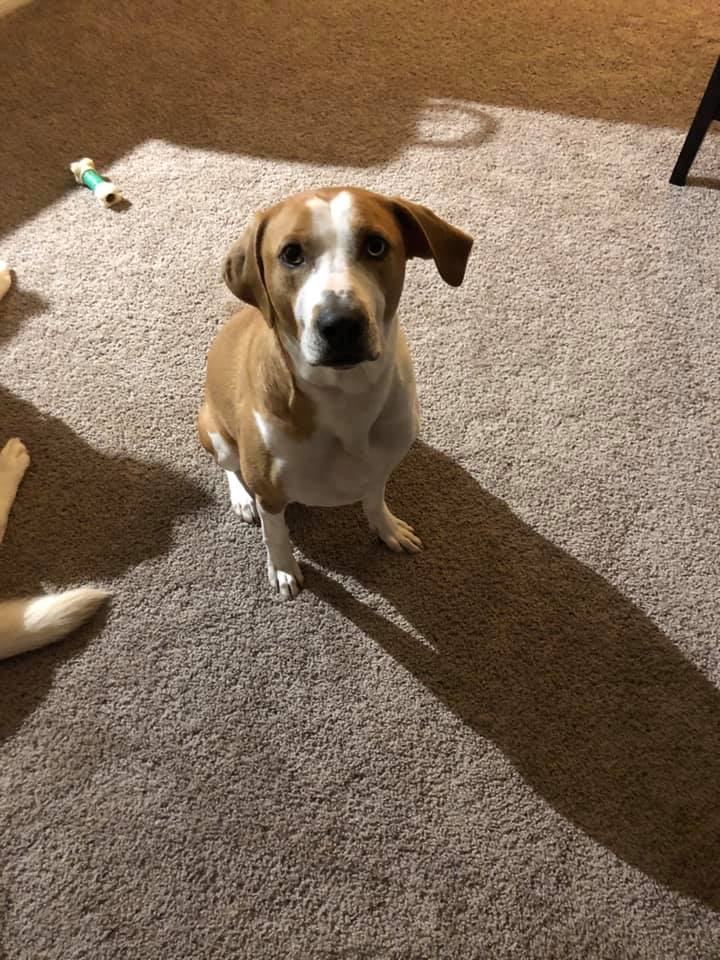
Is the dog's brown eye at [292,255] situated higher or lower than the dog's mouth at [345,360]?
higher

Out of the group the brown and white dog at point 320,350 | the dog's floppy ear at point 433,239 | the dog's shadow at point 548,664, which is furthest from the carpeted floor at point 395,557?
the dog's floppy ear at point 433,239

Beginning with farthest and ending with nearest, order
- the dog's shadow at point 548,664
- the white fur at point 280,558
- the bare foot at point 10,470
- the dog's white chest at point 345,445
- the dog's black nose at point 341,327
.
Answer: the bare foot at point 10,470
the white fur at point 280,558
the dog's shadow at point 548,664
the dog's white chest at point 345,445
the dog's black nose at point 341,327

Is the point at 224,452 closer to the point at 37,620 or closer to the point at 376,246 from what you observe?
the point at 37,620

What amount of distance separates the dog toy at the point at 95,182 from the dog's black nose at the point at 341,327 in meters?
1.52

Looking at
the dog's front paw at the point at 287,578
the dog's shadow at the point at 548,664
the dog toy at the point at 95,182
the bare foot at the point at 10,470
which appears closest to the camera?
the dog's shadow at the point at 548,664

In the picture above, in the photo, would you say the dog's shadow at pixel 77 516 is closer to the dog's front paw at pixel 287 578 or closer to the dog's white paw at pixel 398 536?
the dog's front paw at pixel 287 578

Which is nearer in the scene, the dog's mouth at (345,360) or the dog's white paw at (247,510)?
the dog's mouth at (345,360)

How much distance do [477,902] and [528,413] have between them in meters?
1.03

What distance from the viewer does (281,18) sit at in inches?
108

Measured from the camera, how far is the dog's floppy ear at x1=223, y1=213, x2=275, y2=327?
1.14 meters

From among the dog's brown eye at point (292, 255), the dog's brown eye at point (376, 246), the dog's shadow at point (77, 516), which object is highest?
the dog's brown eye at point (376, 246)

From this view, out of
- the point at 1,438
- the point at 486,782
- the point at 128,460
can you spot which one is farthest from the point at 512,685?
the point at 1,438

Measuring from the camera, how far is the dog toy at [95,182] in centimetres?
227

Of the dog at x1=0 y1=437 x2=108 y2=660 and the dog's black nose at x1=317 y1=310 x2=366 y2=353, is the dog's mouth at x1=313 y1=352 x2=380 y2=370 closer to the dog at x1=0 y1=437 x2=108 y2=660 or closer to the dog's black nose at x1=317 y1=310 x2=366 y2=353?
the dog's black nose at x1=317 y1=310 x2=366 y2=353
